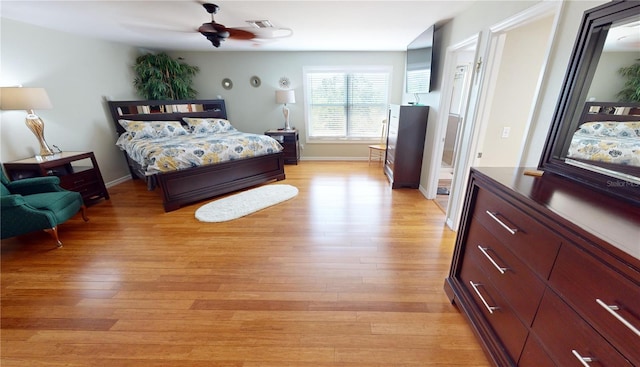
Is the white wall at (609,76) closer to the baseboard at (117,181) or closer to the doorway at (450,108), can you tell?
the doorway at (450,108)

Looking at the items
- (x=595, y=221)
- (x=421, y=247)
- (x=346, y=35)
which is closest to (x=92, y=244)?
(x=421, y=247)

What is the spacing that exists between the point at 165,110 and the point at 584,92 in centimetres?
550

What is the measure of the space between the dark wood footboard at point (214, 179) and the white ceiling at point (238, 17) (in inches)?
71.8

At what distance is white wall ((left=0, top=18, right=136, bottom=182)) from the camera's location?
2801 mm

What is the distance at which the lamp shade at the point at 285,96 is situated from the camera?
4664 mm

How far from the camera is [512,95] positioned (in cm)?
217

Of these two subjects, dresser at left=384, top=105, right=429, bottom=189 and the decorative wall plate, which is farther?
the decorative wall plate

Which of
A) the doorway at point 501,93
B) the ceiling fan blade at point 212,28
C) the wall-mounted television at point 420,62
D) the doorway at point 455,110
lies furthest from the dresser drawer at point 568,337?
the ceiling fan blade at point 212,28

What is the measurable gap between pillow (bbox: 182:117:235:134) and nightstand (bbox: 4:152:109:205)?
1.57m

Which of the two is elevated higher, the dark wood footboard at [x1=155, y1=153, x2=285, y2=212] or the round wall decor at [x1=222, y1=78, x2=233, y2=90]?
the round wall decor at [x1=222, y1=78, x2=233, y2=90]

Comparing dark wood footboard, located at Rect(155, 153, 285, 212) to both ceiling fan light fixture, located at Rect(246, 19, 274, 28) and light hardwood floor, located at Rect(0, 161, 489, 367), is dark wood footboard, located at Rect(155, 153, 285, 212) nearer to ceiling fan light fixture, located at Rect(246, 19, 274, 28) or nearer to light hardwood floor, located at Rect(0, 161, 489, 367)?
light hardwood floor, located at Rect(0, 161, 489, 367)

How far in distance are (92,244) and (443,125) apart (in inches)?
167

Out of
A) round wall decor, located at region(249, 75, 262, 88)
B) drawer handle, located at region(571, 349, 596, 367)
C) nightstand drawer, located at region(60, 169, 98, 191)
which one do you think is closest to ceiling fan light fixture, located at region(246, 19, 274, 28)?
round wall decor, located at region(249, 75, 262, 88)

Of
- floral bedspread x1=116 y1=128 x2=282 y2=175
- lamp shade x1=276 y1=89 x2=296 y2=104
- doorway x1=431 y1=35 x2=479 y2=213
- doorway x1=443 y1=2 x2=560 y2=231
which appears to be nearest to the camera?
doorway x1=443 y1=2 x2=560 y2=231
